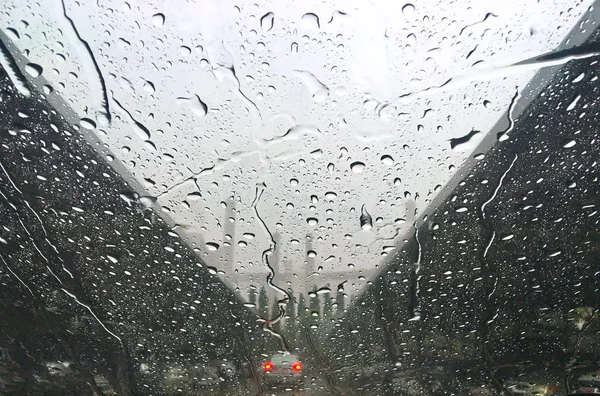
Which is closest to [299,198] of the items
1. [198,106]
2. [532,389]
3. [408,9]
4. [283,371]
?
[198,106]

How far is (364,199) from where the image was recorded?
3035 mm

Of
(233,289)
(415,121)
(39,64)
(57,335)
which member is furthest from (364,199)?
(57,335)

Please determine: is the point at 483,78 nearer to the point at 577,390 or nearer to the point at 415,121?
the point at 415,121

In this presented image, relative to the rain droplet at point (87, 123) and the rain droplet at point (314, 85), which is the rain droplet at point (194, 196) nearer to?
the rain droplet at point (87, 123)

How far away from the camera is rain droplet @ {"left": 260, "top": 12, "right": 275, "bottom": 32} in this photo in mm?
2385

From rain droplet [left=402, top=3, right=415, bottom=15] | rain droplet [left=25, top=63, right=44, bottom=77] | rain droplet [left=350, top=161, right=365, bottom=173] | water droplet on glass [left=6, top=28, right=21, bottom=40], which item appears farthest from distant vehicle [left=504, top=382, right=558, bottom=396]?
water droplet on glass [left=6, top=28, right=21, bottom=40]

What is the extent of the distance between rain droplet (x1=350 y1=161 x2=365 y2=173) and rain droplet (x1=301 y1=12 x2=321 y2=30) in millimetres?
826

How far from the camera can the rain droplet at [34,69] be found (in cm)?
264

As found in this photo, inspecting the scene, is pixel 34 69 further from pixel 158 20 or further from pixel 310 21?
pixel 310 21

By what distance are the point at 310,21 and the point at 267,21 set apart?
21 centimetres

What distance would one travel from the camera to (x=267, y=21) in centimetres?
241

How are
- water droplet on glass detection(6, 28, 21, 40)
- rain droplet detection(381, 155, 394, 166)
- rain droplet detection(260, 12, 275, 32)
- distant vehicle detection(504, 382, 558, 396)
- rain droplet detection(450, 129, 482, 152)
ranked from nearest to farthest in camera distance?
rain droplet detection(260, 12, 275, 32) < water droplet on glass detection(6, 28, 21, 40) < rain droplet detection(450, 129, 482, 152) < rain droplet detection(381, 155, 394, 166) < distant vehicle detection(504, 382, 558, 396)

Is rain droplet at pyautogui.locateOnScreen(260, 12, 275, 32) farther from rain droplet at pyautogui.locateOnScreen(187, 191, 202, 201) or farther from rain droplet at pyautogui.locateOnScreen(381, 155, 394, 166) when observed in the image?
rain droplet at pyautogui.locateOnScreen(187, 191, 202, 201)

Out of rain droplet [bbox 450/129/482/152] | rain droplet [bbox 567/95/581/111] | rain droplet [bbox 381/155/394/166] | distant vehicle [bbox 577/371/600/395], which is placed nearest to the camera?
rain droplet [bbox 567/95/581/111]
